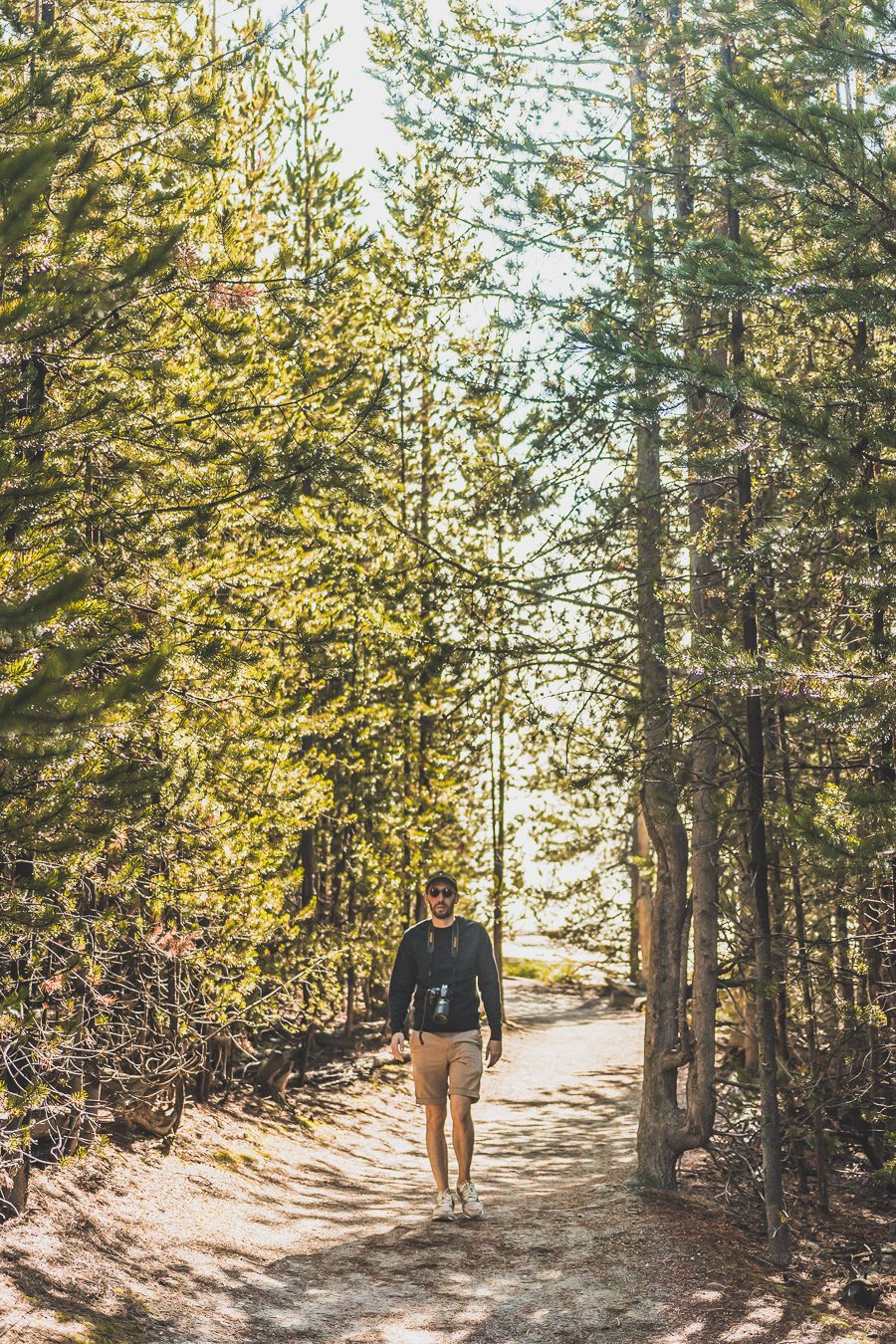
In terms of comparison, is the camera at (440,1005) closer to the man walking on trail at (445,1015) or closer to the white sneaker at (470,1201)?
the man walking on trail at (445,1015)

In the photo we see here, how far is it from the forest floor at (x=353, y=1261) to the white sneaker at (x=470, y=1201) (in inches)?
3.6

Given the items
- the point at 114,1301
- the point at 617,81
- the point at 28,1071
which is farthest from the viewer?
the point at 617,81

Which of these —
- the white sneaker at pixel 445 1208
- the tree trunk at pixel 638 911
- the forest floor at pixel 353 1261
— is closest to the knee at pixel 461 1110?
the white sneaker at pixel 445 1208

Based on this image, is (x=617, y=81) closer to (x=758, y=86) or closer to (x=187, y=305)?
(x=758, y=86)

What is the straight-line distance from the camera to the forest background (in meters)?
5.41

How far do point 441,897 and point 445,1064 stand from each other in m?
1.05

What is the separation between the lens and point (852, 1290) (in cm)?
700

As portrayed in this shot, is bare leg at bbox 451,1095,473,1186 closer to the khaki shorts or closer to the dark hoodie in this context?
the khaki shorts

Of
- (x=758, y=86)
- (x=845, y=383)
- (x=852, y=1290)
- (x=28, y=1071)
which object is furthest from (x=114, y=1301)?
(x=758, y=86)

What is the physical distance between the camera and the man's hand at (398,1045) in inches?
272

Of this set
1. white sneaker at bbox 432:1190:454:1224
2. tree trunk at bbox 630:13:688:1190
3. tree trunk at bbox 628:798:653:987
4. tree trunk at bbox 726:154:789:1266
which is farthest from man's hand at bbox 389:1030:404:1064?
tree trunk at bbox 628:798:653:987

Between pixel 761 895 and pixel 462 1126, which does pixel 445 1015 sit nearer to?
pixel 462 1126

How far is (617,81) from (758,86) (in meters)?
4.28

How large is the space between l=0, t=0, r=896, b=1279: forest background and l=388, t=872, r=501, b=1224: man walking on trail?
1391 mm
